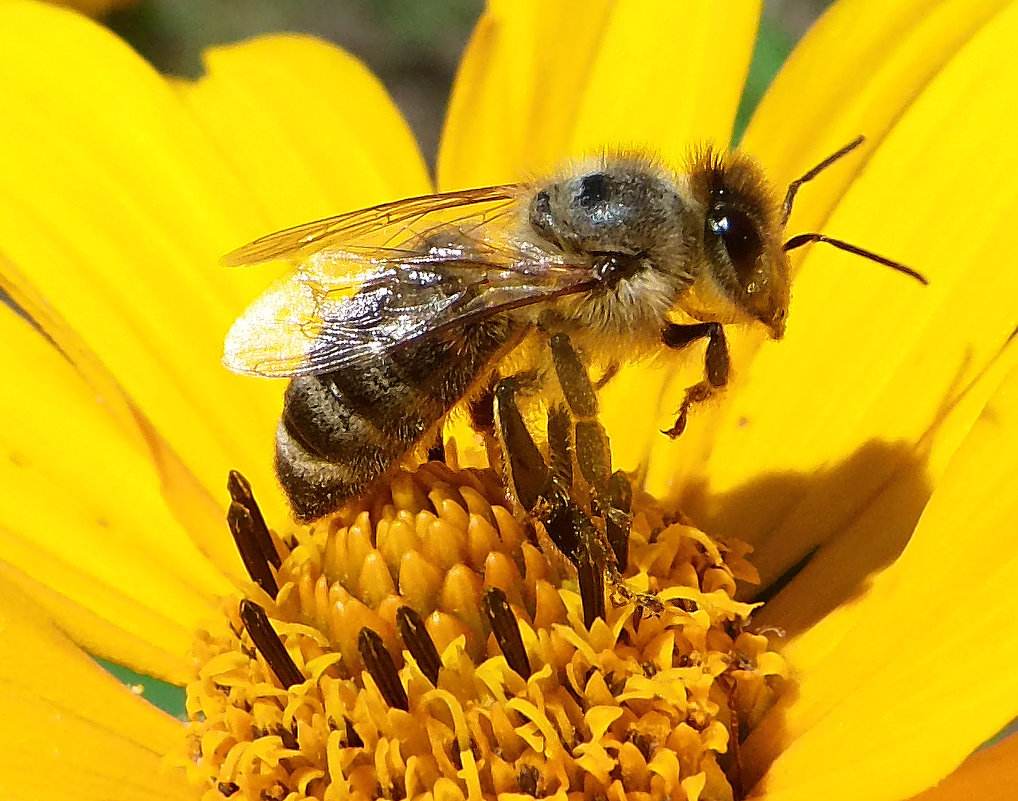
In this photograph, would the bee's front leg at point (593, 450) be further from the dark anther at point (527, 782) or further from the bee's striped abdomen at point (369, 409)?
the dark anther at point (527, 782)

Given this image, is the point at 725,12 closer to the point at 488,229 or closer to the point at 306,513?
the point at 488,229

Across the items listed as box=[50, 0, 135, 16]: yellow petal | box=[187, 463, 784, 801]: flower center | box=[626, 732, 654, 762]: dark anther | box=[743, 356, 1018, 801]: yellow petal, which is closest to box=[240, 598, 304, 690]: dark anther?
box=[187, 463, 784, 801]: flower center

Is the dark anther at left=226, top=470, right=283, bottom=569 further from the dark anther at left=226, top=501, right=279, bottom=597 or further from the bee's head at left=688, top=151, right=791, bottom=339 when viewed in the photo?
the bee's head at left=688, top=151, right=791, bottom=339

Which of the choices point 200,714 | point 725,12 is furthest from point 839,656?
point 725,12

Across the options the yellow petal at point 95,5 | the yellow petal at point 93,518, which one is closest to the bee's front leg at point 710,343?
the yellow petal at point 93,518

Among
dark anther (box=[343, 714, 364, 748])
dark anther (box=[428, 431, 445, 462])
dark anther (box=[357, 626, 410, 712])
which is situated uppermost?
dark anther (box=[428, 431, 445, 462])

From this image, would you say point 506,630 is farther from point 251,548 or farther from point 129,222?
point 129,222
